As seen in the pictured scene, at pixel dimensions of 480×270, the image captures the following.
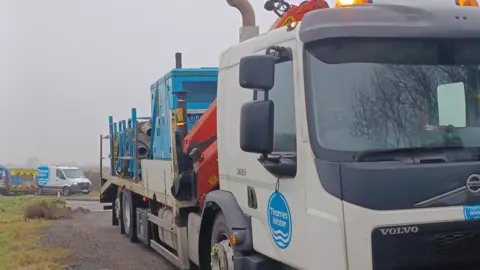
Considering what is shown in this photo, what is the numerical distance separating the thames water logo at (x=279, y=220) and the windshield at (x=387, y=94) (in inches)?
32.8

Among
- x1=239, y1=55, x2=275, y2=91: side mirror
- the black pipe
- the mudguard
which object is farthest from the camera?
the black pipe

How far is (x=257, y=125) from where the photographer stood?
14.5ft

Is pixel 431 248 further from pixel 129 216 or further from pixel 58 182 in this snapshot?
pixel 58 182

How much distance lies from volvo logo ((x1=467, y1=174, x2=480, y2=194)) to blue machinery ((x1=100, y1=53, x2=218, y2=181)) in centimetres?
440

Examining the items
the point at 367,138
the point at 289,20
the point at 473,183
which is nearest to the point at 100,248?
the point at 289,20

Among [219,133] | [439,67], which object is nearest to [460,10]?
[439,67]

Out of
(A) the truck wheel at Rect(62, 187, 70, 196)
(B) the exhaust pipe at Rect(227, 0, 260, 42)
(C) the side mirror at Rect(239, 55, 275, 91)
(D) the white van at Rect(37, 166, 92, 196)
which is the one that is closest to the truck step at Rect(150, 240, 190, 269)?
(B) the exhaust pipe at Rect(227, 0, 260, 42)

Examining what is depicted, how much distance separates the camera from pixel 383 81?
171 inches

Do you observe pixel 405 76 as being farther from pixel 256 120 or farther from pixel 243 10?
pixel 243 10

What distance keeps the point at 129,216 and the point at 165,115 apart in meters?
3.51

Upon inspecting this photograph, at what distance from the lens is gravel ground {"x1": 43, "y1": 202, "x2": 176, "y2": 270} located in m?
9.95

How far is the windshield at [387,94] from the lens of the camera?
13.9ft

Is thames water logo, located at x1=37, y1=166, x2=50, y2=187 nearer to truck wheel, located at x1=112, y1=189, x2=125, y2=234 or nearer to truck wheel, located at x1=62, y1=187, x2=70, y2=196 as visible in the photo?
truck wheel, located at x1=62, y1=187, x2=70, y2=196

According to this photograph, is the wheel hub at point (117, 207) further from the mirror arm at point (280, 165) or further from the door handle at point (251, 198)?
the mirror arm at point (280, 165)
